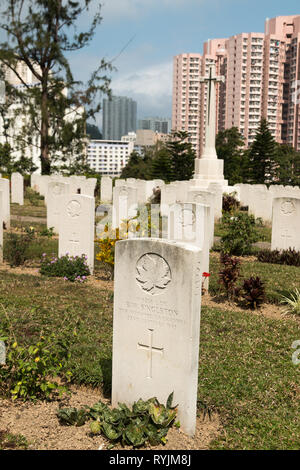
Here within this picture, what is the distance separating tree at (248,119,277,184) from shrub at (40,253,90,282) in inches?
1275

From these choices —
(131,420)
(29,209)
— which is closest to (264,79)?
(29,209)

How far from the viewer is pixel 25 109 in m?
29.6

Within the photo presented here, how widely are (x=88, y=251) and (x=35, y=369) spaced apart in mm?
Result: 5389

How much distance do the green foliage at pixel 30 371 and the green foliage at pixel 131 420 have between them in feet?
0.92

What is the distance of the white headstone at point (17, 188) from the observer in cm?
2141

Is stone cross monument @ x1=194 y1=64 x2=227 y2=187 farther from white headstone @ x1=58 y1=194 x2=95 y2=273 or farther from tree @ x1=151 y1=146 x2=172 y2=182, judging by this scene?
tree @ x1=151 y1=146 x2=172 y2=182

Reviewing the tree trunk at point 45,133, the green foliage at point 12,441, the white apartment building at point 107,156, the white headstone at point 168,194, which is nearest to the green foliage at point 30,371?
the green foliage at point 12,441

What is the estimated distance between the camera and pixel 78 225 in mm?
9531

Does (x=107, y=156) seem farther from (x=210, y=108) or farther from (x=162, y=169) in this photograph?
(x=210, y=108)

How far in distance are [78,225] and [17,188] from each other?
12.9m

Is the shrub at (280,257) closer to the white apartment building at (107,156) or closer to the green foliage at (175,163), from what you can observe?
the green foliage at (175,163)

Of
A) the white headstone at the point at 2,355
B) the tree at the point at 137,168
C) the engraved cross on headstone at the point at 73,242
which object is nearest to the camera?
the white headstone at the point at 2,355
